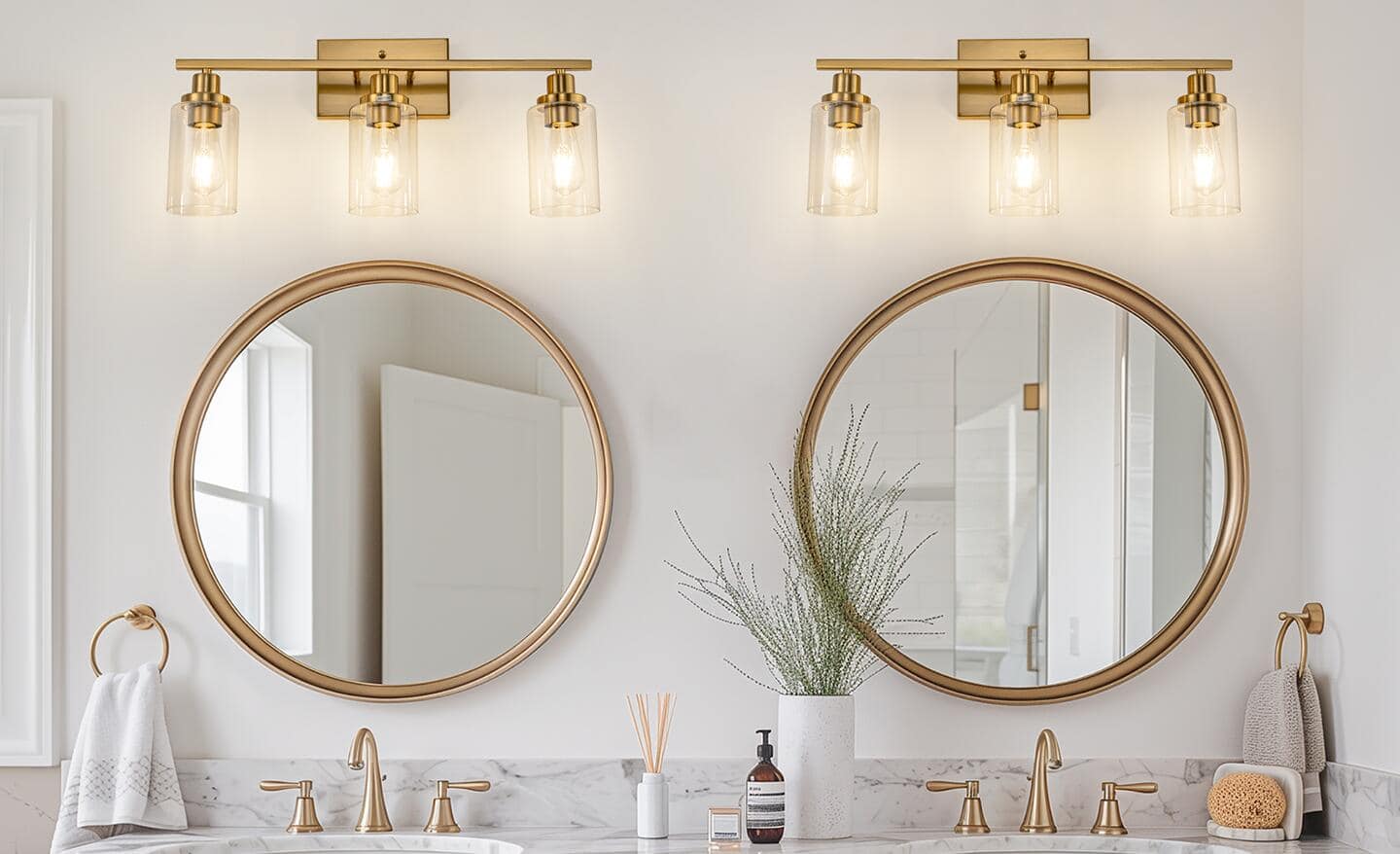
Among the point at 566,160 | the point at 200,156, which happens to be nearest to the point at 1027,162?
the point at 566,160

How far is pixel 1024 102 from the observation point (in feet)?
7.45

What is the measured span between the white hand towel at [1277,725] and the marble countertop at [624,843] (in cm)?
13

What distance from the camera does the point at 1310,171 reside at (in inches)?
92.7

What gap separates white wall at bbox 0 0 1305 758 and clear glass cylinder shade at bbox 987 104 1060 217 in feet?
0.34

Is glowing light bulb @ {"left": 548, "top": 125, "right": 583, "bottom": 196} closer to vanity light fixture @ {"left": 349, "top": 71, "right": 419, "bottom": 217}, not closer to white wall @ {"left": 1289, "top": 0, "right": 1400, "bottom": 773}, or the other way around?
vanity light fixture @ {"left": 349, "top": 71, "right": 419, "bottom": 217}

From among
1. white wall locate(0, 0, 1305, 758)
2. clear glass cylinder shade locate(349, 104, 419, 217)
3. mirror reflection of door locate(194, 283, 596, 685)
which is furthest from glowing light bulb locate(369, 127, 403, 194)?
mirror reflection of door locate(194, 283, 596, 685)

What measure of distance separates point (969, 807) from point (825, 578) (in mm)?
422

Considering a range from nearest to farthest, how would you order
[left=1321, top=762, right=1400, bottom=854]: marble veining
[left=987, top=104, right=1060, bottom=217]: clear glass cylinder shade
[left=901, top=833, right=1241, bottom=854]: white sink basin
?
[left=1321, top=762, right=1400, bottom=854]: marble veining
[left=901, top=833, right=1241, bottom=854]: white sink basin
[left=987, top=104, right=1060, bottom=217]: clear glass cylinder shade

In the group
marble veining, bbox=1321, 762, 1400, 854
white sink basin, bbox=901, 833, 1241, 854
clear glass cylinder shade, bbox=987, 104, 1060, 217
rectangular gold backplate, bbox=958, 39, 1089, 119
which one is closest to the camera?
marble veining, bbox=1321, 762, 1400, 854

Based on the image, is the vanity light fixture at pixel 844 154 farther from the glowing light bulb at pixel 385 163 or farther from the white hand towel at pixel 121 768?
the white hand towel at pixel 121 768

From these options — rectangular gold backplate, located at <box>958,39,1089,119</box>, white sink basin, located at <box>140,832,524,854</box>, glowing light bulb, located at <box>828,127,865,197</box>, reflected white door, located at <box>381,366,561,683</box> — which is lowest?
white sink basin, located at <box>140,832,524,854</box>

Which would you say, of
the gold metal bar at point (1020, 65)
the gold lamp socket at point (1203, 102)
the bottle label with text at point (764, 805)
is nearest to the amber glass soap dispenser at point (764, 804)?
the bottle label with text at point (764, 805)

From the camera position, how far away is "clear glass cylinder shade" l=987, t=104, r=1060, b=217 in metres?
2.27

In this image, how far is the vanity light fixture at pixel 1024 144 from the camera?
89.0 inches
